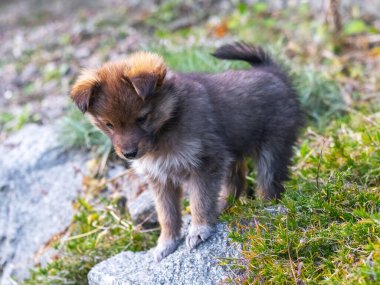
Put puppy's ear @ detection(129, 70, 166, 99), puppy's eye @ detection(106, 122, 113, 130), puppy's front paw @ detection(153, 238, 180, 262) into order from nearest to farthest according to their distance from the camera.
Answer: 1. puppy's ear @ detection(129, 70, 166, 99)
2. puppy's eye @ detection(106, 122, 113, 130)
3. puppy's front paw @ detection(153, 238, 180, 262)

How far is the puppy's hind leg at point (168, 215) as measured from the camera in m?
4.22

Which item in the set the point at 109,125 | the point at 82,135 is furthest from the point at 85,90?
the point at 82,135

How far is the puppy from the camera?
3.79 m

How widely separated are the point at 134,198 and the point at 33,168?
1.41 metres

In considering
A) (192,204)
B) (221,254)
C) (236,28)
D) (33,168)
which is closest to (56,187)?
(33,168)

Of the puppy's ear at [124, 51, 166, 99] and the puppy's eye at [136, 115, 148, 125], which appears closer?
the puppy's ear at [124, 51, 166, 99]

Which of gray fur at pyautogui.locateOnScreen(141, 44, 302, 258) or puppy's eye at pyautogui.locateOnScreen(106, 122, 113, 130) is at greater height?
puppy's eye at pyautogui.locateOnScreen(106, 122, 113, 130)

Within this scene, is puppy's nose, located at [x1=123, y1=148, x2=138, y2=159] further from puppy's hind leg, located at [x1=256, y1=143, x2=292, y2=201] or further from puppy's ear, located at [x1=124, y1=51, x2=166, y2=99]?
puppy's hind leg, located at [x1=256, y1=143, x2=292, y2=201]

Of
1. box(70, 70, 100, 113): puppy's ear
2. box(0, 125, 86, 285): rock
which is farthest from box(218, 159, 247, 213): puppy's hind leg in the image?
box(0, 125, 86, 285): rock

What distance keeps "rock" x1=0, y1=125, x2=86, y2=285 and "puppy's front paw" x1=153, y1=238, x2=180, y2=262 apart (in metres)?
1.61

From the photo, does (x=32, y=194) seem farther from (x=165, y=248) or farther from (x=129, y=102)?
(x=129, y=102)

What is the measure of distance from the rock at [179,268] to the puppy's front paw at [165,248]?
0.05 m

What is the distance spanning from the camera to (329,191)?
377 cm

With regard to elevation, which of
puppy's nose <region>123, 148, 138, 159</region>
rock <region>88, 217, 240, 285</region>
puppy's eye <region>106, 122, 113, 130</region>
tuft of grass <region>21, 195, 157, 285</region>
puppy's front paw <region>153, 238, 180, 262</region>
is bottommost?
tuft of grass <region>21, 195, 157, 285</region>
